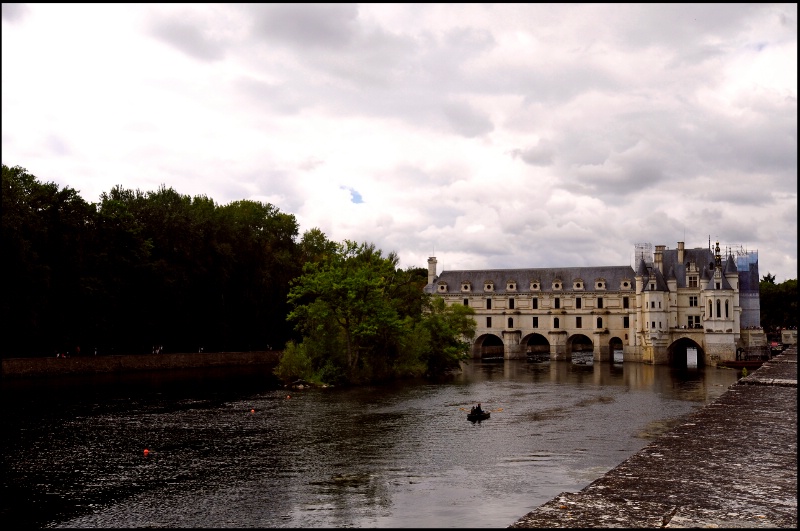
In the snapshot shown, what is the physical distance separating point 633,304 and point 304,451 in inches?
3512

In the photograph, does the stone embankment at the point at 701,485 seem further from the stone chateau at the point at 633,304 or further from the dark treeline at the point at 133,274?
the stone chateau at the point at 633,304

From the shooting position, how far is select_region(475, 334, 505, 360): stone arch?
12262 centimetres

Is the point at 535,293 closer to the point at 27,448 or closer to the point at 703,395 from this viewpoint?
the point at 703,395

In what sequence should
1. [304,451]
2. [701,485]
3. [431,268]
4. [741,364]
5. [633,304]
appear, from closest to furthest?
1. [701,485]
2. [304,451]
3. [741,364]
4. [633,304]
5. [431,268]

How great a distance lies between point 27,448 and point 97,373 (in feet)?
136

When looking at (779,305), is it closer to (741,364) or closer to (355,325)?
(741,364)

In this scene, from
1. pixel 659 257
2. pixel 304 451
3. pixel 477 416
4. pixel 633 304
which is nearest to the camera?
pixel 304 451

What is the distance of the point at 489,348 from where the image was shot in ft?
446

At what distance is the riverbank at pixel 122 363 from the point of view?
211 feet

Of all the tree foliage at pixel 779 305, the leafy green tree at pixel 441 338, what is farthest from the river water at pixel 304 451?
the tree foliage at pixel 779 305

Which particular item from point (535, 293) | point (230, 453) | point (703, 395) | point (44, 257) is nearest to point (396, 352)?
point (703, 395)

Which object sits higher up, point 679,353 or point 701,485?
point 701,485

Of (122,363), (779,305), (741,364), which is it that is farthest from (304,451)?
(779,305)

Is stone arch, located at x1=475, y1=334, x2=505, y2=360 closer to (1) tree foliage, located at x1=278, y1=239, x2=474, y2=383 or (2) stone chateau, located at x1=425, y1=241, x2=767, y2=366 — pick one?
(2) stone chateau, located at x1=425, y1=241, x2=767, y2=366
